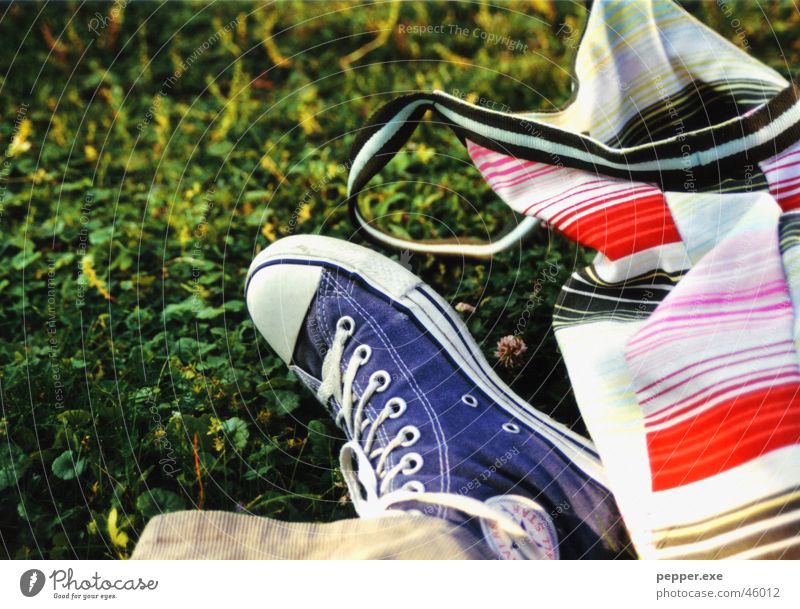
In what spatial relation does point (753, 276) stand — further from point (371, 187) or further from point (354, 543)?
point (371, 187)

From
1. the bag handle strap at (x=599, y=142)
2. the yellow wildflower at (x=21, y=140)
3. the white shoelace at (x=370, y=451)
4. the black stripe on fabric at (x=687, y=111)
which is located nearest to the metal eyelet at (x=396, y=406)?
the white shoelace at (x=370, y=451)

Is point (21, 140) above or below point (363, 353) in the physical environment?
above

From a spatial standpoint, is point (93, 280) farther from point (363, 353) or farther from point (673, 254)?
point (673, 254)

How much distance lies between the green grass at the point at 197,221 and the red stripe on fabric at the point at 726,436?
16 cm

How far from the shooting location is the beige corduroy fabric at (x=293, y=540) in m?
0.73

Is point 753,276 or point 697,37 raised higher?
point 697,37

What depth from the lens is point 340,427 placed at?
2.94 ft

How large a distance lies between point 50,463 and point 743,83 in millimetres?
838

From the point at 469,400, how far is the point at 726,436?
258mm

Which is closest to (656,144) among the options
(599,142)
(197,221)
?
(599,142)

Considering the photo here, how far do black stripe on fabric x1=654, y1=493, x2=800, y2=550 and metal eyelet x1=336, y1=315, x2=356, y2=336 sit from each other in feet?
1.24

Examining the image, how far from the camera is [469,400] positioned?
85 centimetres
